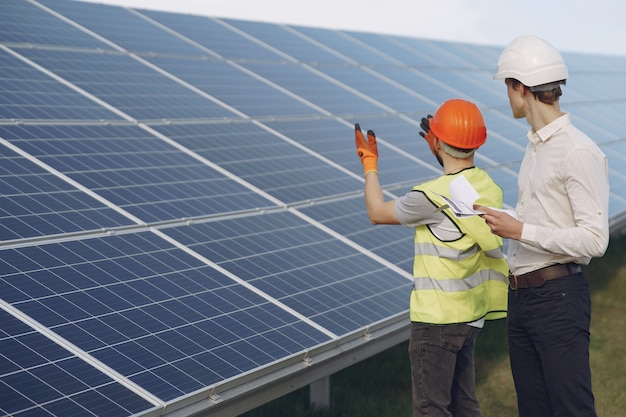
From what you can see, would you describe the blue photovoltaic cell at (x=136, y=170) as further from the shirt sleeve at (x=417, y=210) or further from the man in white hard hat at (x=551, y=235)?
the man in white hard hat at (x=551, y=235)

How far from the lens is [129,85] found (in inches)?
434

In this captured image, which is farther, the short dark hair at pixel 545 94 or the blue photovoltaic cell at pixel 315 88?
the blue photovoltaic cell at pixel 315 88

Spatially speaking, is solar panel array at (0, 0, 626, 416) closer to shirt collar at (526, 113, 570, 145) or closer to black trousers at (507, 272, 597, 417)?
black trousers at (507, 272, 597, 417)

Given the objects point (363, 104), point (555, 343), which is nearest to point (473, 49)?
point (363, 104)

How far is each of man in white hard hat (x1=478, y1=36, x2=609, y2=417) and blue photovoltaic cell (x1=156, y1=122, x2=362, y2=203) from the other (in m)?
4.10

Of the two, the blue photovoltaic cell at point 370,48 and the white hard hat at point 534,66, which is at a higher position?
the white hard hat at point 534,66

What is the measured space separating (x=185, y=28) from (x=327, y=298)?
8.46 m

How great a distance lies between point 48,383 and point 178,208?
10.5ft

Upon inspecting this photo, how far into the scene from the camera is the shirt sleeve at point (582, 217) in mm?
5316

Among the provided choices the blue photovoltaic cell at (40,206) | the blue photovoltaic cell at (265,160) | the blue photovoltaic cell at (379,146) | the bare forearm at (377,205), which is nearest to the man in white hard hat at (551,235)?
the bare forearm at (377,205)

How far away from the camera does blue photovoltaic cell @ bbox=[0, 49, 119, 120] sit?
30.5ft

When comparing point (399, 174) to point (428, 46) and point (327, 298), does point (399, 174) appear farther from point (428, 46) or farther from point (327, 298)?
point (428, 46)

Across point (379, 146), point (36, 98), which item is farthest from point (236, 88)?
point (36, 98)

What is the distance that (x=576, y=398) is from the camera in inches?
219
